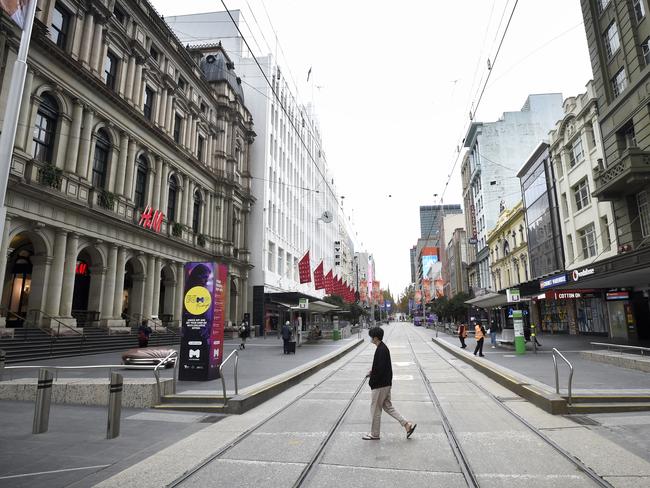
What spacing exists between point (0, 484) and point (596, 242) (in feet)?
107

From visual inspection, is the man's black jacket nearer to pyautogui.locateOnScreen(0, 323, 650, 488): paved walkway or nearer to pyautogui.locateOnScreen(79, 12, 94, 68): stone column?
pyautogui.locateOnScreen(0, 323, 650, 488): paved walkway

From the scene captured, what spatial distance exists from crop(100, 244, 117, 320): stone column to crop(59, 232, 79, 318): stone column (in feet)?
9.15

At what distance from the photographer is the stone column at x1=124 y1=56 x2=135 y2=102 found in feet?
91.3

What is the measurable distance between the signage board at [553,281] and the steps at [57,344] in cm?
2342

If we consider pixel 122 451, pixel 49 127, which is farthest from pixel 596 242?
pixel 49 127

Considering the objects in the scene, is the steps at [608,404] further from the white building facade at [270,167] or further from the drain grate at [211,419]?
the white building facade at [270,167]

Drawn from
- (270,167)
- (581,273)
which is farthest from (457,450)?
(270,167)

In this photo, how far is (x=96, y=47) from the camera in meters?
24.8

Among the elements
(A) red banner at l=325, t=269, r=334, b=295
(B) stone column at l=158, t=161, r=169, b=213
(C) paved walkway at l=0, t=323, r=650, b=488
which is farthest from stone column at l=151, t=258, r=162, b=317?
(A) red banner at l=325, t=269, r=334, b=295

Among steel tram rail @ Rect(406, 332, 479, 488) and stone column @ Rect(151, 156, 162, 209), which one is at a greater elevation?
stone column @ Rect(151, 156, 162, 209)

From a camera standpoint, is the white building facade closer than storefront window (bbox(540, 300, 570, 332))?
No

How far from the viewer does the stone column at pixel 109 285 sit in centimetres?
2472

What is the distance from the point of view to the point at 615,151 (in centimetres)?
2430

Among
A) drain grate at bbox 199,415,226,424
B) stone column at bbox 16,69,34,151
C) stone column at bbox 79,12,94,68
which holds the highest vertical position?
stone column at bbox 79,12,94,68
